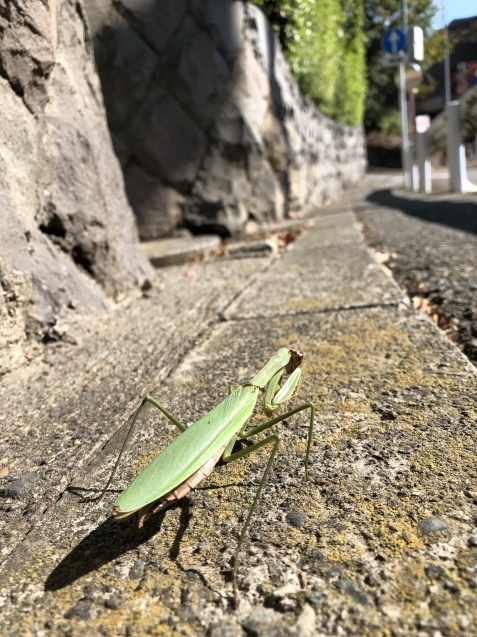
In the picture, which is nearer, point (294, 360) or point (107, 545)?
point (107, 545)

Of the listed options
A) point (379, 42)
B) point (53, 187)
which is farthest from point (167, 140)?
point (379, 42)

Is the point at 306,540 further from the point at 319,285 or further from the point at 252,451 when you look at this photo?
the point at 319,285

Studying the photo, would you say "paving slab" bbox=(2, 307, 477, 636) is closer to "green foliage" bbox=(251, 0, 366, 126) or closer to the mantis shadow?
the mantis shadow

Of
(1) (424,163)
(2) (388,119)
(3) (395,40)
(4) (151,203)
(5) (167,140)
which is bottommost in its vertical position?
(1) (424,163)

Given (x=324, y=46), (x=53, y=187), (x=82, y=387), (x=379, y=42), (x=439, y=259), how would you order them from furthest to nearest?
(x=379, y=42) → (x=324, y=46) → (x=439, y=259) → (x=53, y=187) → (x=82, y=387)

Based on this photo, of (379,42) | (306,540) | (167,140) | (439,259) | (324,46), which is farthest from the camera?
(379,42)

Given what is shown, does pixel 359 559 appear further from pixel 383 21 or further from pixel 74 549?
pixel 383 21

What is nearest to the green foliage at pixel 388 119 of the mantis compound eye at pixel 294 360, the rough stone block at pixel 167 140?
the rough stone block at pixel 167 140
